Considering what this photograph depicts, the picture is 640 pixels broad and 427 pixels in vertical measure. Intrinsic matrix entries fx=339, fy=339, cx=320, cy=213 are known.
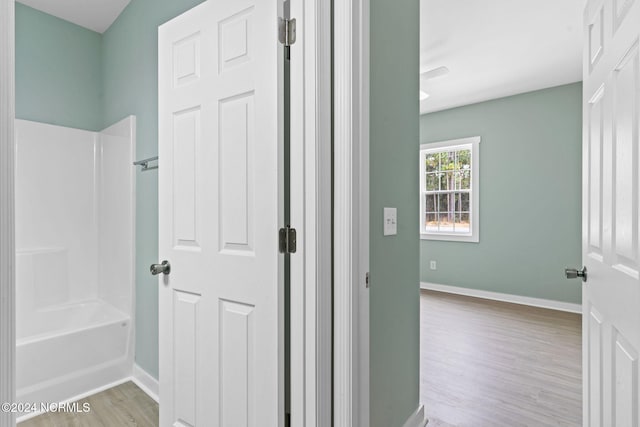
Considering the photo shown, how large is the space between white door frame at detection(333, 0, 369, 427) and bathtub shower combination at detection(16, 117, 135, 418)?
1.89 meters

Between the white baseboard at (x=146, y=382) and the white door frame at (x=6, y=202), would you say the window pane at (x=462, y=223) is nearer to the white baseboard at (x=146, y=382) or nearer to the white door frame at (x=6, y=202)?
the white baseboard at (x=146, y=382)

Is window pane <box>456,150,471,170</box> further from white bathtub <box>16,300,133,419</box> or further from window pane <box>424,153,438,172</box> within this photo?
white bathtub <box>16,300,133,419</box>

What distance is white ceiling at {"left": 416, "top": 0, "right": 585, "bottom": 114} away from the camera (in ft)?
8.32

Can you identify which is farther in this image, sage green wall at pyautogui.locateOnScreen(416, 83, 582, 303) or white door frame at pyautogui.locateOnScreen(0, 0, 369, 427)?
sage green wall at pyautogui.locateOnScreen(416, 83, 582, 303)

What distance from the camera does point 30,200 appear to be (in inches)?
105

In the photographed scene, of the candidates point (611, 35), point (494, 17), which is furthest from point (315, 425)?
point (494, 17)

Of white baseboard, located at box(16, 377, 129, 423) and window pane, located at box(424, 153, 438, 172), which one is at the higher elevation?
window pane, located at box(424, 153, 438, 172)

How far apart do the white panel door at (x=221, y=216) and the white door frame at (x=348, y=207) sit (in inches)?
8.1

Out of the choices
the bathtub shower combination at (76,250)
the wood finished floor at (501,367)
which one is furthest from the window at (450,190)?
the bathtub shower combination at (76,250)

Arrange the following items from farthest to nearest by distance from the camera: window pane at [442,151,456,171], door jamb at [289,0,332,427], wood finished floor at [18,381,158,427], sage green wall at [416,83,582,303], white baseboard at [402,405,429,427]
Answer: window pane at [442,151,456,171] < sage green wall at [416,83,582,303] < wood finished floor at [18,381,158,427] < white baseboard at [402,405,429,427] < door jamb at [289,0,332,427]

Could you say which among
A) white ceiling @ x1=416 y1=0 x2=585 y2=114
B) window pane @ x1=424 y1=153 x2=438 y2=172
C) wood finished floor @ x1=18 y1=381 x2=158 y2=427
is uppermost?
white ceiling @ x1=416 y1=0 x2=585 y2=114

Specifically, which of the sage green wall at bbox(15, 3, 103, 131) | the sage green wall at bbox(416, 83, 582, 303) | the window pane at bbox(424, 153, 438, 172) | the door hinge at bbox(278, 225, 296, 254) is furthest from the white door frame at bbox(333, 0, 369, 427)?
the window pane at bbox(424, 153, 438, 172)

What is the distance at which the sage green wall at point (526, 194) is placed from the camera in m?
3.96

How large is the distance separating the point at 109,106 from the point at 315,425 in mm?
2926
